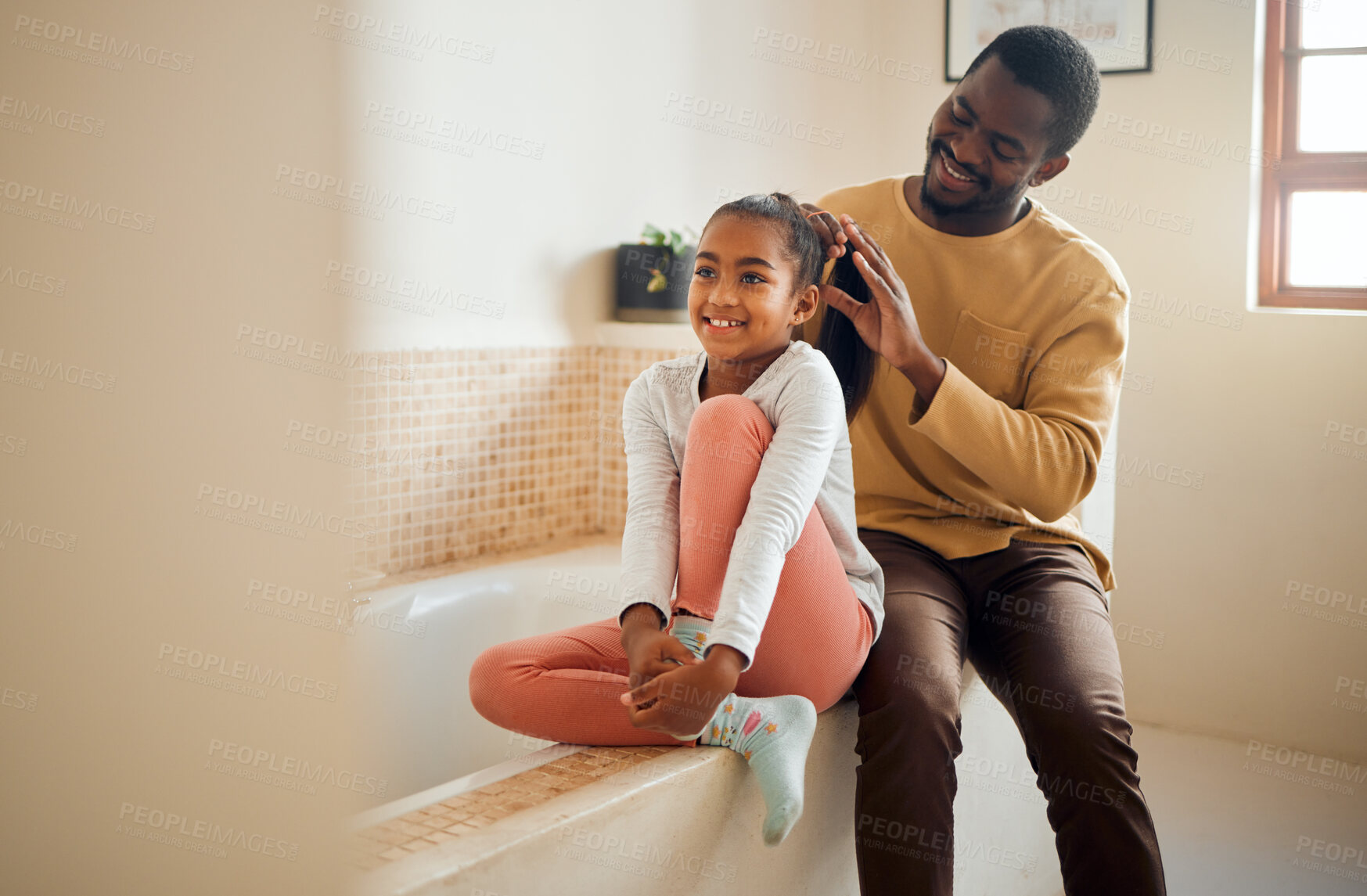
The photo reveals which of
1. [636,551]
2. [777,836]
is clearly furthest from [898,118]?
[777,836]

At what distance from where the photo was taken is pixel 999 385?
4.19 feet

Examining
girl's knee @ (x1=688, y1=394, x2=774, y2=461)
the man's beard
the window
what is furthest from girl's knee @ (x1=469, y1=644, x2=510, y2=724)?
the window

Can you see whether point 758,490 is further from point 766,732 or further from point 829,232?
point 829,232

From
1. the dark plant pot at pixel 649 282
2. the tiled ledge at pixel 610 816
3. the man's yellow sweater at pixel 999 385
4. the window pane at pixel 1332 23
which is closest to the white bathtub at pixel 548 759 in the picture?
the tiled ledge at pixel 610 816

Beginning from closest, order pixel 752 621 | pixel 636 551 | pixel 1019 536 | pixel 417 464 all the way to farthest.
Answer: pixel 752 621
pixel 636 551
pixel 1019 536
pixel 417 464

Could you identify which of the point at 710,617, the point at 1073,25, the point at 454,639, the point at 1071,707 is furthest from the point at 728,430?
the point at 1073,25

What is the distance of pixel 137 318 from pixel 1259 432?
7.20ft

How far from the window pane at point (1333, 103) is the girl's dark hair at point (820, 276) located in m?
1.39

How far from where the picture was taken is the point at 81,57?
20 centimetres

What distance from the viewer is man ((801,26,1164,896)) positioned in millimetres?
990

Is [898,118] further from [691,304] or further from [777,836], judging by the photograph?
[777,836]

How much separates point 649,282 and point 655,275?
22mm

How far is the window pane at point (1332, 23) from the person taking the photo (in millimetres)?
2016

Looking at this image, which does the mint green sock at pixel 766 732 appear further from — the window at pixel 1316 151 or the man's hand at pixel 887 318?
the window at pixel 1316 151
